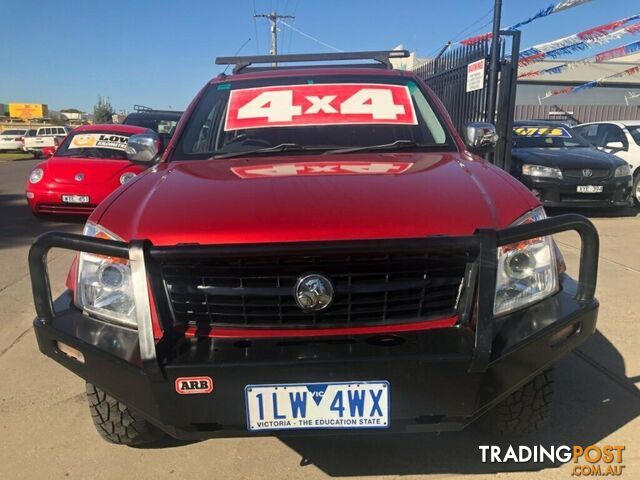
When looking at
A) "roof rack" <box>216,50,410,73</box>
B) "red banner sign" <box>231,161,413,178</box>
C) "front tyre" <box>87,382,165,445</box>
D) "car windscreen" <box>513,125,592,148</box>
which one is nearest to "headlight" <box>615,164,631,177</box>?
"car windscreen" <box>513,125,592,148</box>

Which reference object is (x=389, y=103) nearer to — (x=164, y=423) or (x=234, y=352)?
(x=234, y=352)

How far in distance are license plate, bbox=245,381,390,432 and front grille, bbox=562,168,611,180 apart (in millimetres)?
7332

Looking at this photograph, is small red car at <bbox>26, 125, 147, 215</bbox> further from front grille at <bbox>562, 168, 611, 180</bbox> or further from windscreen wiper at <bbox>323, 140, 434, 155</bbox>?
front grille at <bbox>562, 168, 611, 180</bbox>

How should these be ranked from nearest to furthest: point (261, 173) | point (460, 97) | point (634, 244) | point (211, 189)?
1. point (211, 189)
2. point (261, 173)
3. point (634, 244)
4. point (460, 97)

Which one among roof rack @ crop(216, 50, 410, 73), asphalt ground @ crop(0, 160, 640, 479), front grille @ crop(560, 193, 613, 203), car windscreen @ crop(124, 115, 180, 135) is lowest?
asphalt ground @ crop(0, 160, 640, 479)

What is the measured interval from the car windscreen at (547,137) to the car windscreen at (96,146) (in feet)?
22.2

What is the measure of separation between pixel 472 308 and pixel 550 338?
32 cm

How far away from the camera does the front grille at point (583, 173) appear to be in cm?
810

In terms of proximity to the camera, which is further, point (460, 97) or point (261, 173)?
point (460, 97)

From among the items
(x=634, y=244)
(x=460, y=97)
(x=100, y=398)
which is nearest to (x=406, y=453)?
(x=100, y=398)

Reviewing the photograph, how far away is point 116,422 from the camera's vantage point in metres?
2.37

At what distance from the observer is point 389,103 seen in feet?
10.4

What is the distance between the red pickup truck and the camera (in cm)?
178

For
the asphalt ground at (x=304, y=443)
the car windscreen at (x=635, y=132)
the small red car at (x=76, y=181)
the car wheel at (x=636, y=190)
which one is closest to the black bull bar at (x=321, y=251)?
the asphalt ground at (x=304, y=443)
